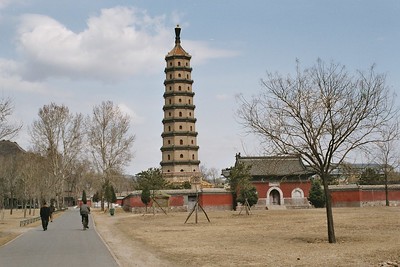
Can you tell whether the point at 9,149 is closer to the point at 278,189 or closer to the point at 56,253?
the point at 278,189

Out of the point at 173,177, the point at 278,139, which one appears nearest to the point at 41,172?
the point at 173,177

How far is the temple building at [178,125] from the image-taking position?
246ft

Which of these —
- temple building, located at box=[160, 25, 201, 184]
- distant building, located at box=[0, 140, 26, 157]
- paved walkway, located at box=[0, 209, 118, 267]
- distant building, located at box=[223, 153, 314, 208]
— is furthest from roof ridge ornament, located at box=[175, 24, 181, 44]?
paved walkway, located at box=[0, 209, 118, 267]

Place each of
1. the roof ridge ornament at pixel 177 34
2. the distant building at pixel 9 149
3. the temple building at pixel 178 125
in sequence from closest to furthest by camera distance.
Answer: the temple building at pixel 178 125 < the distant building at pixel 9 149 < the roof ridge ornament at pixel 177 34

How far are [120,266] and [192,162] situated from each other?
63.7 meters

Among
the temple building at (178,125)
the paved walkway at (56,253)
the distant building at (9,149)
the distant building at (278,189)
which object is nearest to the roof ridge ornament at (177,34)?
the temple building at (178,125)

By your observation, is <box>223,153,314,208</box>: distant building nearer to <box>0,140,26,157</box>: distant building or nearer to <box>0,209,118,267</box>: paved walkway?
<box>0,140,26,157</box>: distant building

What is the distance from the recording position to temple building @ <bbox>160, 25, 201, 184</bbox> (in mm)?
75000

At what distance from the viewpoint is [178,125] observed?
75.4 m

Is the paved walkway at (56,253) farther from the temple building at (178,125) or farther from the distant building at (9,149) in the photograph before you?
the distant building at (9,149)

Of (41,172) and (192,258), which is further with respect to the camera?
(41,172)

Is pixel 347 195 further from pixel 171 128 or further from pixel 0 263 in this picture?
pixel 0 263

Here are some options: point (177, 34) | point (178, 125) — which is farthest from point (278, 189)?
point (177, 34)

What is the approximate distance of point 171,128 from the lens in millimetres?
75875
